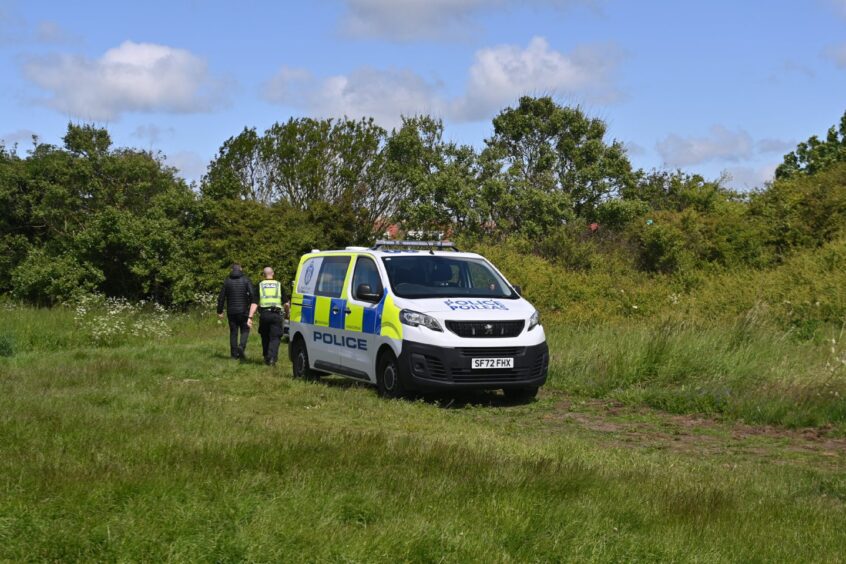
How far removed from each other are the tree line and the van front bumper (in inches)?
544

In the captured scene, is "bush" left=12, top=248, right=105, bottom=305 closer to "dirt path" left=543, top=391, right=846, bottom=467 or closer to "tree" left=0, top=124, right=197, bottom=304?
"tree" left=0, top=124, right=197, bottom=304

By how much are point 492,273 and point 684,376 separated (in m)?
2.86

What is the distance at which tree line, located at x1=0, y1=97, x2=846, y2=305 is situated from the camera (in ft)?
85.0

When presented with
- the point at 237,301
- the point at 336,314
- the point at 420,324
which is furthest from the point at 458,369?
the point at 237,301

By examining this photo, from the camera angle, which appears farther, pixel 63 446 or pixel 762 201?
pixel 762 201

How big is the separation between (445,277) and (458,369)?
5.75ft

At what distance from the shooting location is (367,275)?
13227mm

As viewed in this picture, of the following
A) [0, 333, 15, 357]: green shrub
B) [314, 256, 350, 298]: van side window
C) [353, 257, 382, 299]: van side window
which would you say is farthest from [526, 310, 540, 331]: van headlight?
[0, 333, 15, 357]: green shrub

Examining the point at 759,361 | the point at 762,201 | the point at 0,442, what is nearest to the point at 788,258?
the point at 762,201

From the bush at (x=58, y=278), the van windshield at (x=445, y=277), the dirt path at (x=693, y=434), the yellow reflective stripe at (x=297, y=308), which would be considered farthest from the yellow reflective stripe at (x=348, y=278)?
the bush at (x=58, y=278)

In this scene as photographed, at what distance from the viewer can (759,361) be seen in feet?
42.4

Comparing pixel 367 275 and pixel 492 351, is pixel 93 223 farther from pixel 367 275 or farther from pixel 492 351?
pixel 492 351

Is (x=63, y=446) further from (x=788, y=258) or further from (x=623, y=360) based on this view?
(x=788, y=258)

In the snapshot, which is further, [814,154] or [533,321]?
[814,154]
